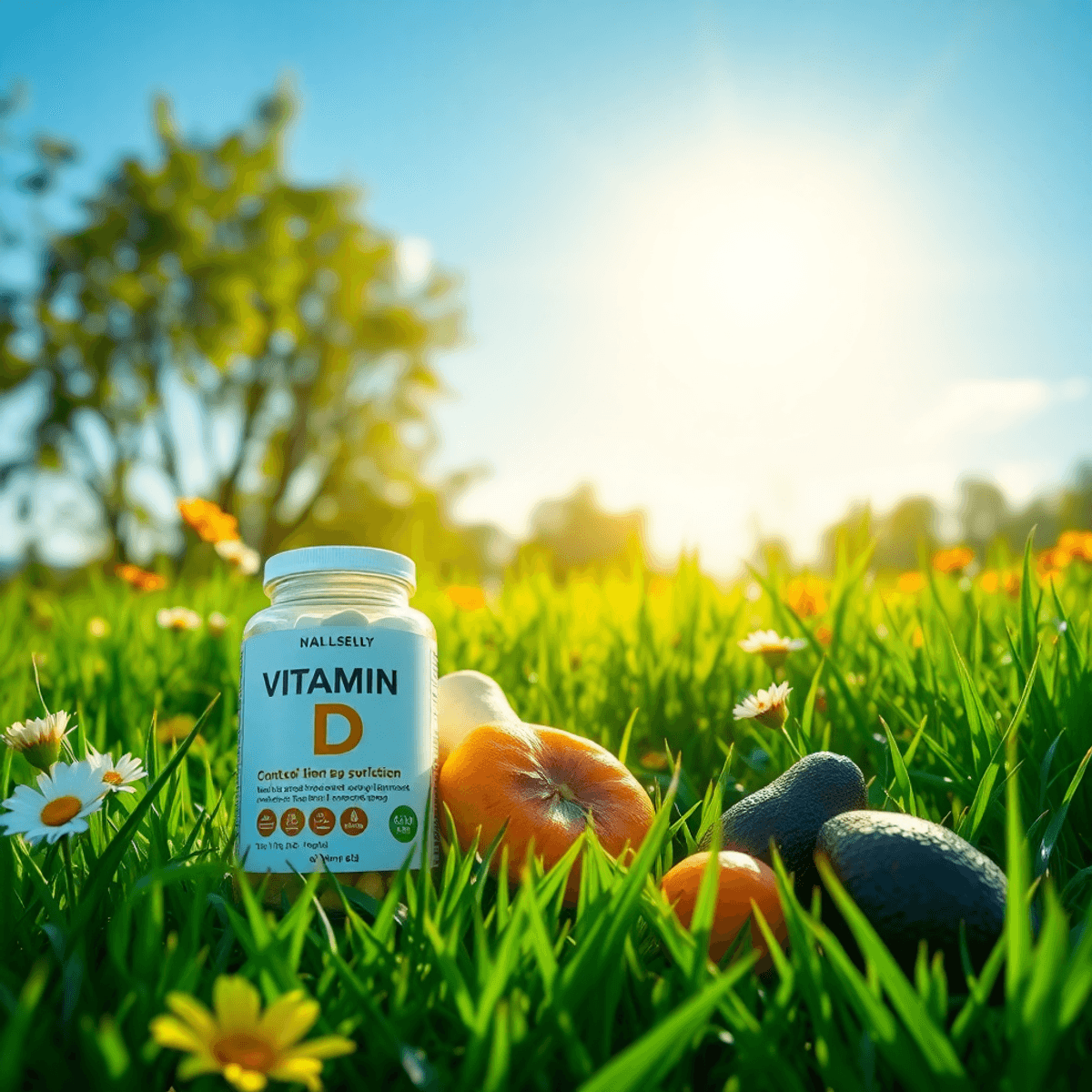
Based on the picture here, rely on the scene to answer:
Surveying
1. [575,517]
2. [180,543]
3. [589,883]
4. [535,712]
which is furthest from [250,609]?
[575,517]

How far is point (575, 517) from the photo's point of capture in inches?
1630

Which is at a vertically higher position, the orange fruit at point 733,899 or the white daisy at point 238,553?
the white daisy at point 238,553

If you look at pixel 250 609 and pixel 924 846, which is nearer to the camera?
pixel 924 846

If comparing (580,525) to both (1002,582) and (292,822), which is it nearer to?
(1002,582)

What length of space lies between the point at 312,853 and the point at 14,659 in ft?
7.38

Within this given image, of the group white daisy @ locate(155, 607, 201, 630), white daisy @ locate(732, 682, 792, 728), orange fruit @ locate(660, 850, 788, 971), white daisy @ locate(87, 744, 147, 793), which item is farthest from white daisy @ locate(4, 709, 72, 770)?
white daisy @ locate(155, 607, 201, 630)

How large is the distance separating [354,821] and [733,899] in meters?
0.61

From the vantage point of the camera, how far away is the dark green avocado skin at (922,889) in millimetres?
1149

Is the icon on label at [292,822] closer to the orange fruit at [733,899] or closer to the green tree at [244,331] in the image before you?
the orange fruit at [733,899]

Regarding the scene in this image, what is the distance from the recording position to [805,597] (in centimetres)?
289

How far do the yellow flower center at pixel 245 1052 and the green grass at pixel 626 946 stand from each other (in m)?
0.09

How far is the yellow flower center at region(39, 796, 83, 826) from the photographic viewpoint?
1.21m

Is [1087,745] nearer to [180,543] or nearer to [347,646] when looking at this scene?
[347,646]

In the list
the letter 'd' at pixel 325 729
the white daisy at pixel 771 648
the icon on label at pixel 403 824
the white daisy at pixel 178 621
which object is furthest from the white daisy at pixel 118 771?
the white daisy at pixel 178 621
